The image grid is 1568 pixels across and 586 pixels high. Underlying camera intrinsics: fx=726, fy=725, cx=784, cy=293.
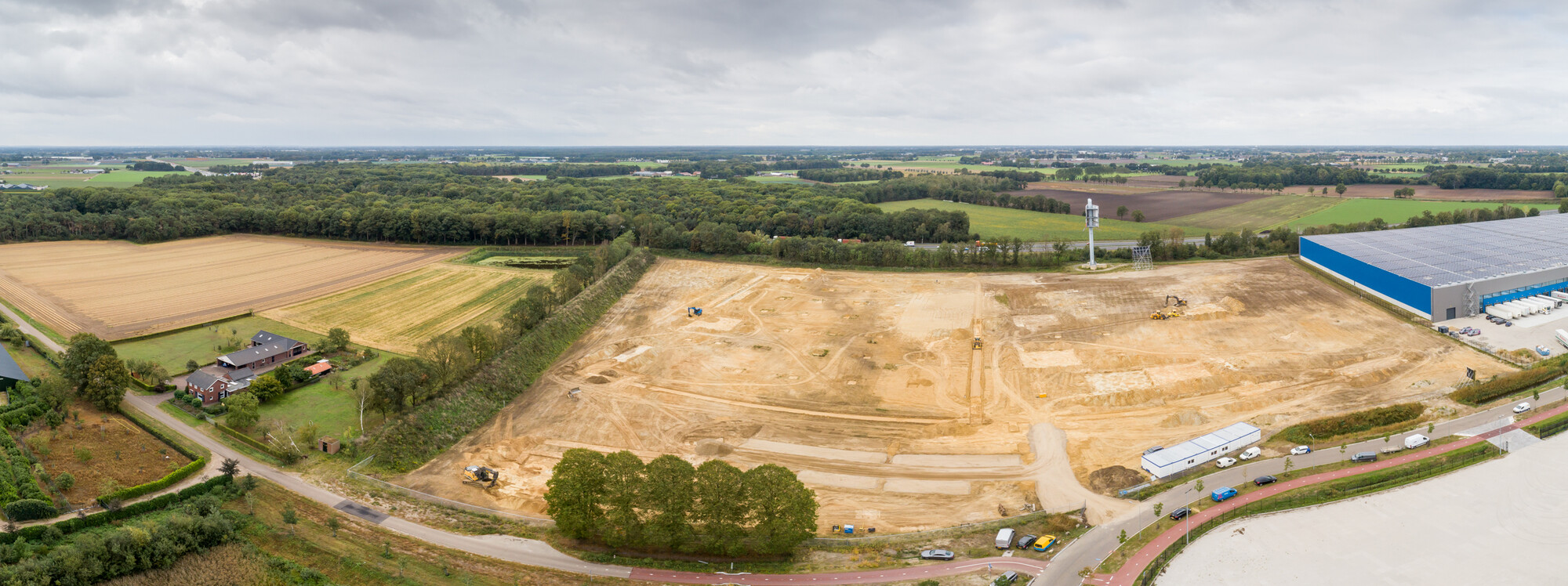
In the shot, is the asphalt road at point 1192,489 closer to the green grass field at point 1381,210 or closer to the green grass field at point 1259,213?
the green grass field at point 1259,213

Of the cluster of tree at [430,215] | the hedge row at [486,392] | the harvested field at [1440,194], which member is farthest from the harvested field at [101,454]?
the harvested field at [1440,194]

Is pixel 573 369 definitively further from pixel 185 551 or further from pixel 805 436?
pixel 185 551

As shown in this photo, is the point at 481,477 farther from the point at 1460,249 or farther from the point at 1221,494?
the point at 1460,249

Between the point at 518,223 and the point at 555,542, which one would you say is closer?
the point at 555,542

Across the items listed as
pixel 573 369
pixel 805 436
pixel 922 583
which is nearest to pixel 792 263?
pixel 573 369

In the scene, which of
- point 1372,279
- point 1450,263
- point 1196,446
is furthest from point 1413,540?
point 1450,263
